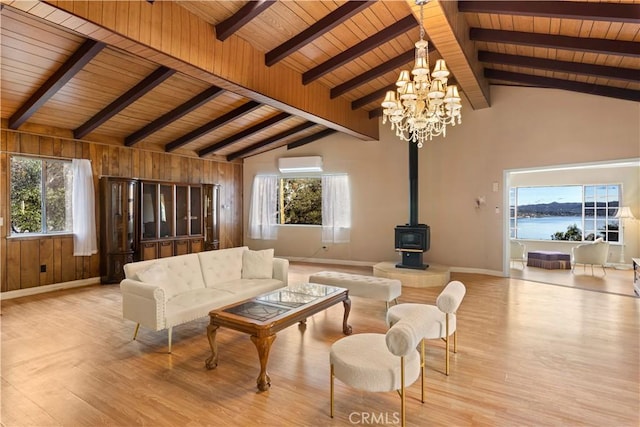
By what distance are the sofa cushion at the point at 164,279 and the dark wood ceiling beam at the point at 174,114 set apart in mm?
2802

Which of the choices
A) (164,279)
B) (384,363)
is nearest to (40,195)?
(164,279)

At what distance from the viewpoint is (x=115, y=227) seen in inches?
237

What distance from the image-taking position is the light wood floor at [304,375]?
2.20m

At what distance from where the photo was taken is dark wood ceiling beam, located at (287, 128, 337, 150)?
8.09 metres

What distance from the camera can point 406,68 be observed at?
5402 millimetres

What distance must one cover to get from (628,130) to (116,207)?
335 inches

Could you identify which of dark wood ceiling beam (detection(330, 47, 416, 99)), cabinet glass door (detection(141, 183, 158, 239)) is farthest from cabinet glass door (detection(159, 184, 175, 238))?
dark wood ceiling beam (detection(330, 47, 416, 99))

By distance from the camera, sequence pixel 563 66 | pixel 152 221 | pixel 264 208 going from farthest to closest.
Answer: pixel 264 208 → pixel 152 221 → pixel 563 66

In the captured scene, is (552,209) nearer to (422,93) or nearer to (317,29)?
(422,93)

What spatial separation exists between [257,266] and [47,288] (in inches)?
152

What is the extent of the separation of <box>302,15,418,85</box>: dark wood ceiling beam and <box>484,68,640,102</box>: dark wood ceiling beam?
2.59 metres

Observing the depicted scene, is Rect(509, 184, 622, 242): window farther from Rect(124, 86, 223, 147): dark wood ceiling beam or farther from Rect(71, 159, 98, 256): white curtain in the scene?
Rect(71, 159, 98, 256): white curtain

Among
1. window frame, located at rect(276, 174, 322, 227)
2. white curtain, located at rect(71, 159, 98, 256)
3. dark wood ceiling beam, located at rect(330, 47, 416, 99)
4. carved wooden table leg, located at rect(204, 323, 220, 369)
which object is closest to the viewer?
carved wooden table leg, located at rect(204, 323, 220, 369)

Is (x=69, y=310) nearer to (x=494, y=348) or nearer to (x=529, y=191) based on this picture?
(x=494, y=348)
